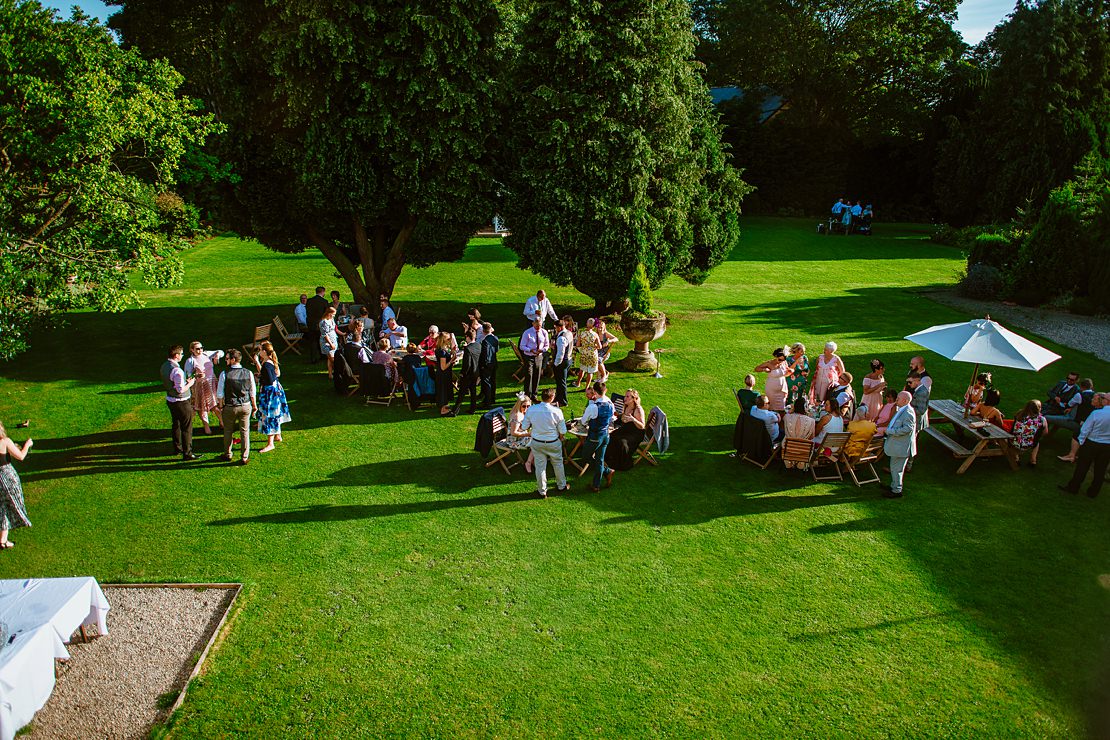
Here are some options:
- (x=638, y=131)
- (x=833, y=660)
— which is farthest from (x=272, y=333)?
(x=833, y=660)

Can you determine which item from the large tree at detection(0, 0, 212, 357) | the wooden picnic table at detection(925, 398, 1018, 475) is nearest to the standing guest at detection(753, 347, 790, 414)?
the wooden picnic table at detection(925, 398, 1018, 475)

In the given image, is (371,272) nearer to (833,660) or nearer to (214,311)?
(214,311)

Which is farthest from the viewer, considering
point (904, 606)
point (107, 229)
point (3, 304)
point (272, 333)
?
point (272, 333)

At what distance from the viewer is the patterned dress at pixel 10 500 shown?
8.62m

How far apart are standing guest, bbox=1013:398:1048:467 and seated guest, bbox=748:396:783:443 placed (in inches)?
155

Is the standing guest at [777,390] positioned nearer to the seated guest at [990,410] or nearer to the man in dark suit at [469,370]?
the seated guest at [990,410]

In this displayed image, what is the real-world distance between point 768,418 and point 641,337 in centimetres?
549

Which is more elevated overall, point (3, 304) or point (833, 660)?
point (3, 304)

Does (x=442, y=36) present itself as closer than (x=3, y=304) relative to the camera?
No

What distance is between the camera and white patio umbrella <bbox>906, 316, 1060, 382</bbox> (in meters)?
11.4

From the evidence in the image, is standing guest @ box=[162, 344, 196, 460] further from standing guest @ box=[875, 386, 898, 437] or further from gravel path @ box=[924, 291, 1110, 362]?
gravel path @ box=[924, 291, 1110, 362]

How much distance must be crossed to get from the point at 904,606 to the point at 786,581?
1.31m

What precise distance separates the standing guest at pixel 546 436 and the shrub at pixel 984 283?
2013 cm

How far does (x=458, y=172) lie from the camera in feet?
55.1
